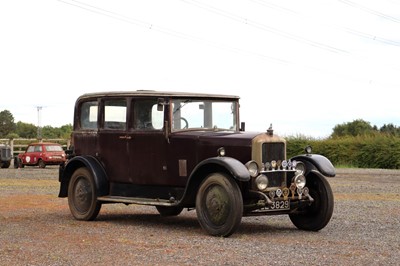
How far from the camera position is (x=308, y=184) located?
12.6m

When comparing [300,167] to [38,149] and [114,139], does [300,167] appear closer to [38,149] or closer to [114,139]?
[114,139]

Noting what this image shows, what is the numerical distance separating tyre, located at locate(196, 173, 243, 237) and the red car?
3213cm

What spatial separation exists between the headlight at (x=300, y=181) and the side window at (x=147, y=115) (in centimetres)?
236

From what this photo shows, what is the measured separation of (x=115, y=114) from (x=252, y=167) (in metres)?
3.20

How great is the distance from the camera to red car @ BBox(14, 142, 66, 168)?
43.1 m

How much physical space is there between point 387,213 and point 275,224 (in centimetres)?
318

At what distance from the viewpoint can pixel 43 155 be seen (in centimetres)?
4316

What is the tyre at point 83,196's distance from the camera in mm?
13469

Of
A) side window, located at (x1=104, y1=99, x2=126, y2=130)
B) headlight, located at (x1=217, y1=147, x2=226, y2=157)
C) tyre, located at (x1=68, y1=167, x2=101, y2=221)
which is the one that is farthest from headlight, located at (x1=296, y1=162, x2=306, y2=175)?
tyre, located at (x1=68, y1=167, x2=101, y2=221)

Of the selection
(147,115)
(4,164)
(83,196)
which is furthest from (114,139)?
(4,164)

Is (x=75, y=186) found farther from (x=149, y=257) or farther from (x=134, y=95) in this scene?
(x=149, y=257)

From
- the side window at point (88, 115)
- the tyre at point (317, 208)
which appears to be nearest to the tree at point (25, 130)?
the side window at point (88, 115)

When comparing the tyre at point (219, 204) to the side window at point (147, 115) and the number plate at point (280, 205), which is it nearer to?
the number plate at point (280, 205)

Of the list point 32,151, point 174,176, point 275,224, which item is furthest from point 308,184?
point 32,151
